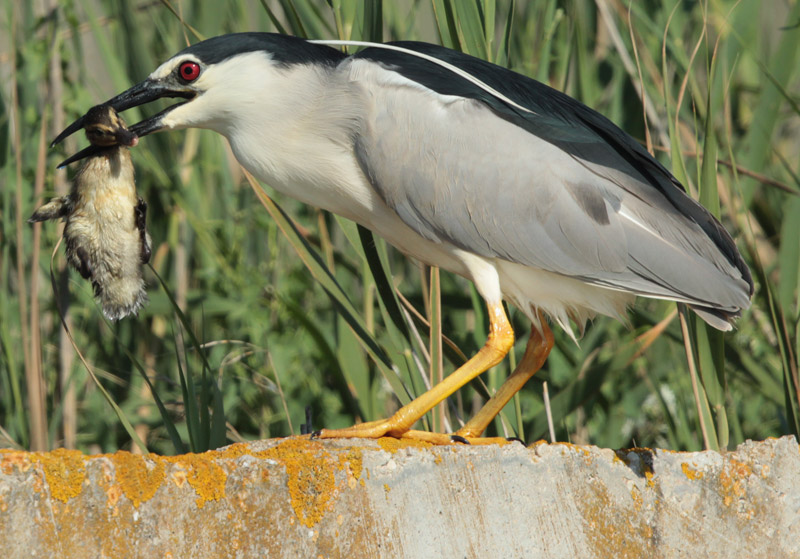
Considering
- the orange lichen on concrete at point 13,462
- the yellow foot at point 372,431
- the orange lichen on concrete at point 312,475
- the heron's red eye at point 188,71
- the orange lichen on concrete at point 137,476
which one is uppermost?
the heron's red eye at point 188,71

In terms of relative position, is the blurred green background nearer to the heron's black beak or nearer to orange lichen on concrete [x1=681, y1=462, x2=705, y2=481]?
Answer: the heron's black beak

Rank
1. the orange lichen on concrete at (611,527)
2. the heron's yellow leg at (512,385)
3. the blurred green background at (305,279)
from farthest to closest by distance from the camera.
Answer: the blurred green background at (305,279), the heron's yellow leg at (512,385), the orange lichen on concrete at (611,527)

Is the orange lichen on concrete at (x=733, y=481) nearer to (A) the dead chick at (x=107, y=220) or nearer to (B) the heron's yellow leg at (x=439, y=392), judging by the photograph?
(B) the heron's yellow leg at (x=439, y=392)

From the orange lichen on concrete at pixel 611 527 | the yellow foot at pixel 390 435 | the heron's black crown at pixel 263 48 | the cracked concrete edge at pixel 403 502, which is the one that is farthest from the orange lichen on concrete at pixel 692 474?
the heron's black crown at pixel 263 48

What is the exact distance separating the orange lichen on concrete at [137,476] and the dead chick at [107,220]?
81cm

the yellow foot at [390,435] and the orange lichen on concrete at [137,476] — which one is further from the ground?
the orange lichen on concrete at [137,476]

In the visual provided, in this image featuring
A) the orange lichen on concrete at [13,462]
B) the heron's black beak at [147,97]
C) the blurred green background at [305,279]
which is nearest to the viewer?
the orange lichen on concrete at [13,462]

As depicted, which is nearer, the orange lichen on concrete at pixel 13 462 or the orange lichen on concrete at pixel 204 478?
the orange lichen on concrete at pixel 13 462

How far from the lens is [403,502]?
1.61 m

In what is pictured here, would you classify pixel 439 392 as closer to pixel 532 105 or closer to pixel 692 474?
pixel 692 474

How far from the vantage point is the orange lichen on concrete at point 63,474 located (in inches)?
52.4

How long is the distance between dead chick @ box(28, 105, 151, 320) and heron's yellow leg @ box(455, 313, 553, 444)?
3.00 feet

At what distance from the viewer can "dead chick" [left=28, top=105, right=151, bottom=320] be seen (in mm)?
2135

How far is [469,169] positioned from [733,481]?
1.05 meters
